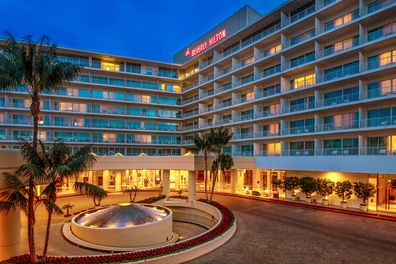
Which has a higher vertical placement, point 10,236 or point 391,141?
point 391,141

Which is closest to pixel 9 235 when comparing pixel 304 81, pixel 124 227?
pixel 124 227

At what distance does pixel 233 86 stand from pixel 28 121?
3783 centimetres

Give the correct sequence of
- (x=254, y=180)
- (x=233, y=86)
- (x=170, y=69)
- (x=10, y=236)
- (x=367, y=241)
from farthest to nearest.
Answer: (x=170, y=69) → (x=233, y=86) → (x=254, y=180) → (x=367, y=241) → (x=10, y=236)

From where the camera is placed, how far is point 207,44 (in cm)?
5241

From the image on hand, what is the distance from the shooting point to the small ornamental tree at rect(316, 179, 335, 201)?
2805 centimetres

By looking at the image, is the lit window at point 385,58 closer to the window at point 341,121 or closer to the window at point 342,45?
the window at point 342,45

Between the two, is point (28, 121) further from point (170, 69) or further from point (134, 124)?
point (170, 69)

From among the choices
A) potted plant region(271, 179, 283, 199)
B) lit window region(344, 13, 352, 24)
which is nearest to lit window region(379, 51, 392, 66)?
lit window region(344, 13, 352, 24)

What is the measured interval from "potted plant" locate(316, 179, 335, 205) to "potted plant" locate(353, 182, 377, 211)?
8.39 ft

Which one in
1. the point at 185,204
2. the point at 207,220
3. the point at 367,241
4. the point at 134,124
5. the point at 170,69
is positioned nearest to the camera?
the point at 367,241

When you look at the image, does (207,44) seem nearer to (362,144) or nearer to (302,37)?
(302,37)

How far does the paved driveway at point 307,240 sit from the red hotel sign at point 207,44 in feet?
116

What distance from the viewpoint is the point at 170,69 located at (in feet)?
200

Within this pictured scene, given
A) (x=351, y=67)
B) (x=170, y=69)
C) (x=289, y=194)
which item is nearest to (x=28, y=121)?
(x=170, y=69)
